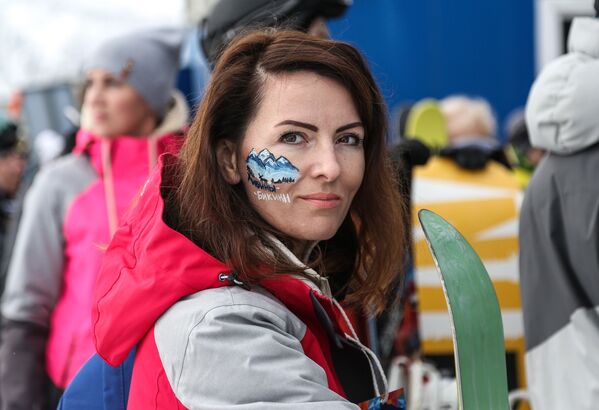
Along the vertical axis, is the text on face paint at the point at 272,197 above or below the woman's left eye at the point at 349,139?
below

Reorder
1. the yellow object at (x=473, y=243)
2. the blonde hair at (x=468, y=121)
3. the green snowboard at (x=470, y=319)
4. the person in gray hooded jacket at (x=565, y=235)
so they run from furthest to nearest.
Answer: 1. the blonde hair at (x=468, y=121)
2. the yellow object at (x=473, y=243)
3. the person in gray hooded jacket at (x=565, y=235)
4. the green snowboard at (x=470, y=319)

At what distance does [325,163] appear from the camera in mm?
1555

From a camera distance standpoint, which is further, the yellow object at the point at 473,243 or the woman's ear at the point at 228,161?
the yellow object at the point at 473,243

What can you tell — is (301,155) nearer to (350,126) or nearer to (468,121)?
(350,126)

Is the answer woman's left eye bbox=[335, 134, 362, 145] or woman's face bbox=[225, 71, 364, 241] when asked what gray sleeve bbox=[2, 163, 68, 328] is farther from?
woman's left eye bbox=[335, 134, 362, 145]

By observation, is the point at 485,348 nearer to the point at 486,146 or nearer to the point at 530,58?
the point at 486,146

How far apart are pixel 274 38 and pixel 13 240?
1.86 metres

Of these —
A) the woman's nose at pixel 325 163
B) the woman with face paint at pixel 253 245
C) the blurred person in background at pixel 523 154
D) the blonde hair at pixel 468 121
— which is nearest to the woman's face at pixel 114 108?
the woman with face paint at pixel 253 245

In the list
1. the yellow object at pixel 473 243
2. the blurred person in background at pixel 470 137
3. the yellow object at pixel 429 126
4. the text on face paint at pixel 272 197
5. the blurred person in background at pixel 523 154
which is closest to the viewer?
the text on face paint at pixel 272 197

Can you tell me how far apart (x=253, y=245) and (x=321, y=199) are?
166 millimetres

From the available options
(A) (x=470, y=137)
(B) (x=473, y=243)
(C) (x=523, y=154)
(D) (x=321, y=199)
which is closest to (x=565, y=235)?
(D) (x=321, y=199)

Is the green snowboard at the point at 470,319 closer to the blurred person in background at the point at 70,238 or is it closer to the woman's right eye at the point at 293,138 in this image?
the woman's right eye at the point at 293,138

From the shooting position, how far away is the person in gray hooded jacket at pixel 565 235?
2074mm

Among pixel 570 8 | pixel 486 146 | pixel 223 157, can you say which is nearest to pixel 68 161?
pixel 223 157
